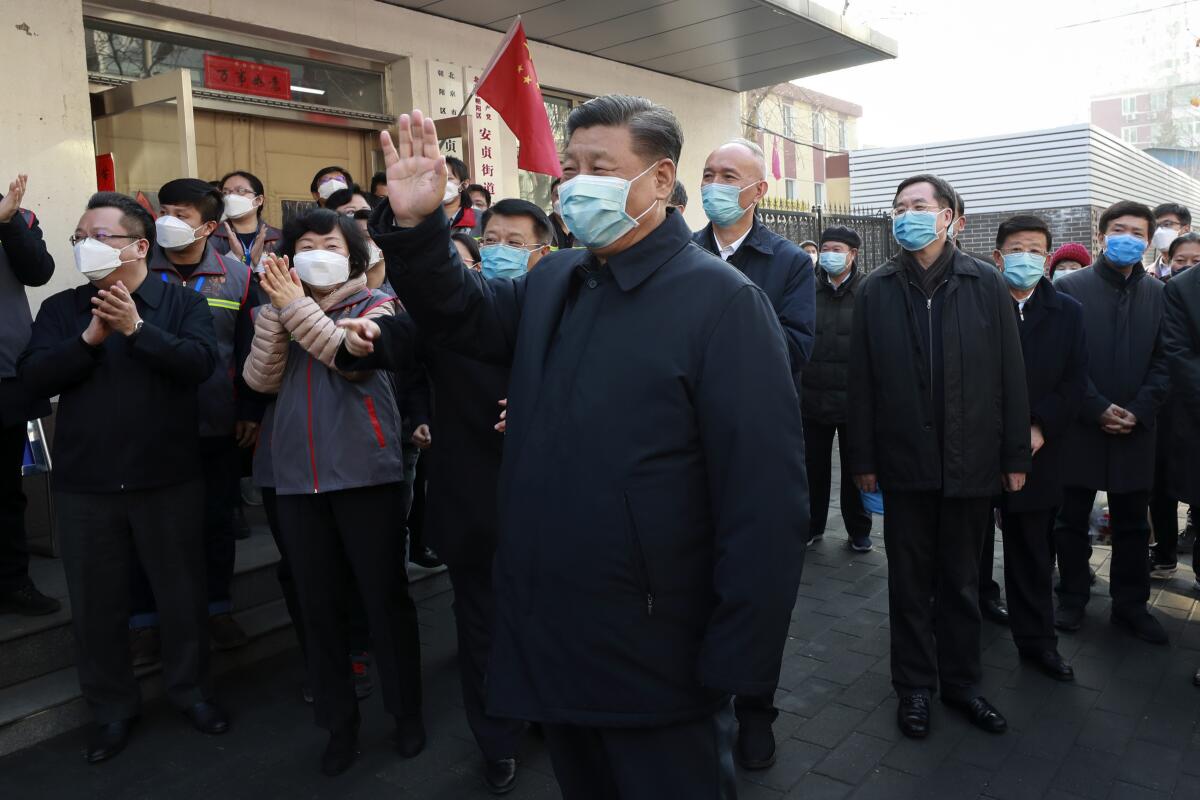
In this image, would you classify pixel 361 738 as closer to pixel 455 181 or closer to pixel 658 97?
pixel 455 181

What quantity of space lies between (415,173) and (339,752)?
2535 mm

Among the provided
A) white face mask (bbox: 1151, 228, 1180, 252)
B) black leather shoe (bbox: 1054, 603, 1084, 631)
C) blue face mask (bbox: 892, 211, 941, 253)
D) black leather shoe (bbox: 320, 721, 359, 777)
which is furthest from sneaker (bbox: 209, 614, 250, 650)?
white face mask (bbox: 1151, 228, 1180, 252)

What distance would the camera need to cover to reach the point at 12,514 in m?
4.44

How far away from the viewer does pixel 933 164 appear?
23188mm

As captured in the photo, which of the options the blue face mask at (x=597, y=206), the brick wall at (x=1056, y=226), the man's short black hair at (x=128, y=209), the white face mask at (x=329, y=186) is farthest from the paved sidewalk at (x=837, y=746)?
the brick wall at (x=1056, y=226)

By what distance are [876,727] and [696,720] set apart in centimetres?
214

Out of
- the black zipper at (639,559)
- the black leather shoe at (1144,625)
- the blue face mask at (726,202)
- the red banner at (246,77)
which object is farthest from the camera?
the red banner at (246,77)

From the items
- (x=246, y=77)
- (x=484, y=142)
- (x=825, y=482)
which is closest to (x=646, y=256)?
(x=825, y=482)

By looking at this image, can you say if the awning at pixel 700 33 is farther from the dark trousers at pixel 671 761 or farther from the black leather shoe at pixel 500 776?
the dark trousers at pixel 671 761

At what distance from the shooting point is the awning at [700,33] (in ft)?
26.6

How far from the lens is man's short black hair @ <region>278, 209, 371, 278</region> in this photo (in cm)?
345

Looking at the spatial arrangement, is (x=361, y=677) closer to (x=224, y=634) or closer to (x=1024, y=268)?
(x=224, y=634)

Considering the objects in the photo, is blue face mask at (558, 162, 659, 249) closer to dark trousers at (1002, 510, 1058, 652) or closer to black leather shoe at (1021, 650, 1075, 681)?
dark trousers at (1002, 510, 1058, 652)

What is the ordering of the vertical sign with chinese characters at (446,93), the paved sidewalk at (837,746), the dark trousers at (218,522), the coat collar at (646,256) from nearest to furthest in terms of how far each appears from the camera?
1. the coat collar at (646,256)
2. the paved sidewalk at (837,746)
3. the dark trousers at (218,522)
4. the vertical sign with chinese characters at (446,93)
